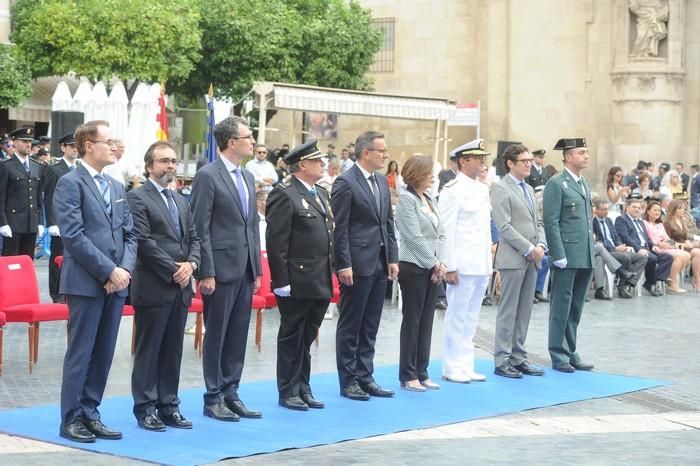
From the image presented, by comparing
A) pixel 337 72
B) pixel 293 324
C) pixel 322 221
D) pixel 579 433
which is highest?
pixel 337 72

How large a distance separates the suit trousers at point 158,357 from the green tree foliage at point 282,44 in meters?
26.6

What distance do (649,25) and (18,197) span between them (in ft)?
67.5

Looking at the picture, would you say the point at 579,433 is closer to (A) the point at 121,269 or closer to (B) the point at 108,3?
(A) the point at 121,269

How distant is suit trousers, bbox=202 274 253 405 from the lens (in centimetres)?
955

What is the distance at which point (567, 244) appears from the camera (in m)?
12.5


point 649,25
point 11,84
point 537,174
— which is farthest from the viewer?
point 649,25

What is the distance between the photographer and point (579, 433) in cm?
961

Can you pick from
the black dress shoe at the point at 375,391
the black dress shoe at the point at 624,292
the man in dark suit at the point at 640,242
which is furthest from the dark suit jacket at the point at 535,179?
the black dress shoe at the point at 375,391

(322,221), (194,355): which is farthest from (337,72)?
(322,221)

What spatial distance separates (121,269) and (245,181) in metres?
1.42

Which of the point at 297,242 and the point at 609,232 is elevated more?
the point at 297,242

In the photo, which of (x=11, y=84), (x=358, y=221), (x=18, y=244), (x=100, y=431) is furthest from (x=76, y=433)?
(x=11, y=84)

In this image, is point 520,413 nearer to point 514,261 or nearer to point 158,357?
point 514,261

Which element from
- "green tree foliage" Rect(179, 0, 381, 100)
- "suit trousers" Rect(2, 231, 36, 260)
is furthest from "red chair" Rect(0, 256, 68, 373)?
"green tree foliage" Rect(179, 0, 381, 100)
